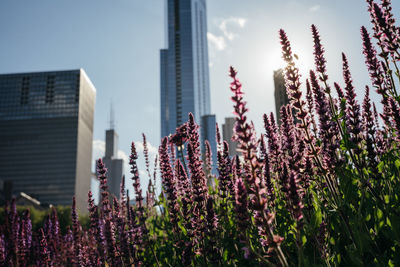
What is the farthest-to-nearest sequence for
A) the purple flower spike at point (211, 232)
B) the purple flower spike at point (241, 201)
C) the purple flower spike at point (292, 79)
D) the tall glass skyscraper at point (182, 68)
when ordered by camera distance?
the tall glass skyscraper at point (182, 68)
the purple flower spike at point (211, 232)
the purple flower spike at point (292, 79)
the purple flower spike at point (241, 201)

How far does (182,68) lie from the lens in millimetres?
185625

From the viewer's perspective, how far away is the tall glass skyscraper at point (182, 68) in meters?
183

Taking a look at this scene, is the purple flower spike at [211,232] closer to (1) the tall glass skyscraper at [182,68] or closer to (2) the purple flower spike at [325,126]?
(2) the purple flower spike at [325,126]

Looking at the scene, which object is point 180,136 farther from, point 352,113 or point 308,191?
point 352,113

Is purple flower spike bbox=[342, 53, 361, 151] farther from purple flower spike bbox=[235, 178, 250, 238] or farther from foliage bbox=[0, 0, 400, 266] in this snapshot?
purple flower spike bbox=[235, 178, 250, 238]

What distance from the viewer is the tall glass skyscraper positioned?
18300 cm

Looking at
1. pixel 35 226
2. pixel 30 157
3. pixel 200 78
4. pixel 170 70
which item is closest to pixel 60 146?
pixel 30 157

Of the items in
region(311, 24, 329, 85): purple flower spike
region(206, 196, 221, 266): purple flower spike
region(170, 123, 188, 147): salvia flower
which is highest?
region(311, 24, 329, 85): purple flower spike

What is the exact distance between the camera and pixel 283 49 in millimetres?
3002

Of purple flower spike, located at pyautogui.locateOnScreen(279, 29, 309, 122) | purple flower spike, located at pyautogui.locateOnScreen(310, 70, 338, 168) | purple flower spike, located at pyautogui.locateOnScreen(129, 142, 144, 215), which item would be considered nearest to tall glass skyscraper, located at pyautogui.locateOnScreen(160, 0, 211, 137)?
purple flower spike, located at pyautogui.locateOnScreen(129, 142, 144, 215)

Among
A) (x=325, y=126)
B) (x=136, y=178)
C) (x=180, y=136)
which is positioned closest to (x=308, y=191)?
(x=325, y=126)

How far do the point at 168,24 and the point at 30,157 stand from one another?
132m

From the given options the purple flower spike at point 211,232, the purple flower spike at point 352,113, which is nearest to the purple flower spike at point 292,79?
the purple flower spike at point 352,113

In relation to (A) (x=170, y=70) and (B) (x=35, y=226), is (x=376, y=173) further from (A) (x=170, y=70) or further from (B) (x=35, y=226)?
(A) (x=170, y=70)
